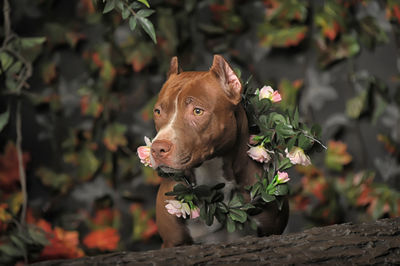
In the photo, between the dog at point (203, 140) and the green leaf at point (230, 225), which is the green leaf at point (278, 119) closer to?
the dog at point (203, 140)

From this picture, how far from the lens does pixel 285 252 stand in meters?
0.87

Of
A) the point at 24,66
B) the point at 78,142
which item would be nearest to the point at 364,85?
the point at 78,142

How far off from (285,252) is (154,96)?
111 cm

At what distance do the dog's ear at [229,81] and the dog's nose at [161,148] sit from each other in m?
0.15

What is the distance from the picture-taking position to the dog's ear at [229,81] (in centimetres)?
90

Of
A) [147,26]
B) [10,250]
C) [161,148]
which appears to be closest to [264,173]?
[161,148]

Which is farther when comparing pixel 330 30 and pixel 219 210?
pixel 330 30

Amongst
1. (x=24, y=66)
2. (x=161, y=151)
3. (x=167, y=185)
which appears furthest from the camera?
(x=24, y=66)

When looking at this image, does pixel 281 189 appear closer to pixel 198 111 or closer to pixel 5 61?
pixel 198 111

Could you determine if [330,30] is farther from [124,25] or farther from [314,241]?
[314,241]

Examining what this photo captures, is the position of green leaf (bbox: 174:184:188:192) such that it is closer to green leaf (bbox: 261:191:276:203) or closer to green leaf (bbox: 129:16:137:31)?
green leaf (bbox: 261:191:276:203)

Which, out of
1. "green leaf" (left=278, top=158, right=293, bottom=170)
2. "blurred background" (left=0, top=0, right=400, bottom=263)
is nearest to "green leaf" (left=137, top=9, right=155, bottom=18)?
"green leaf" (left=278, top=158, right=293, bottom=170)

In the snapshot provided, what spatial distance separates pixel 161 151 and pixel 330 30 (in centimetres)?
127

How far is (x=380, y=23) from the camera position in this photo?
6.50 feet
